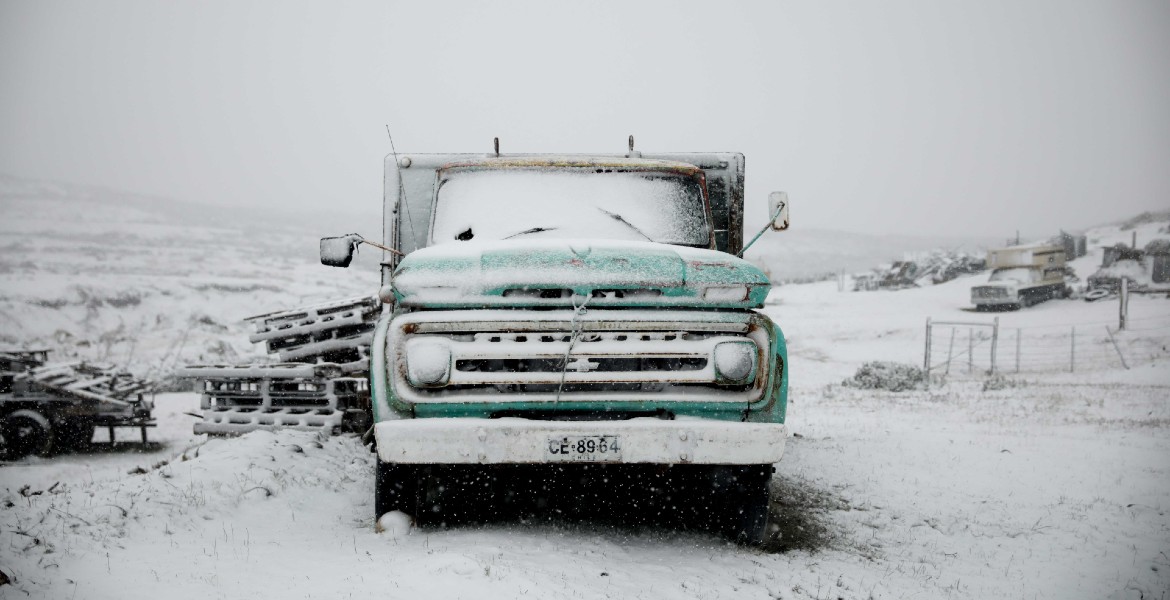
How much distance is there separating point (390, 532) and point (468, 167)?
2.51 m

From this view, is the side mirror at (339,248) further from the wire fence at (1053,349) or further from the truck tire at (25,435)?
the wire fence at (1053,349)

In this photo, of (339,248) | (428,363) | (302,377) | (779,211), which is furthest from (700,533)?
(302,377)

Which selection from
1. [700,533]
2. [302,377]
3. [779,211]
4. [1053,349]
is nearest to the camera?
[700,533]

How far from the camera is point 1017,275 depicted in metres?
28.7

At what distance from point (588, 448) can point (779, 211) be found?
2.69m

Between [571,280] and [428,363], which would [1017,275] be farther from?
[428,363]

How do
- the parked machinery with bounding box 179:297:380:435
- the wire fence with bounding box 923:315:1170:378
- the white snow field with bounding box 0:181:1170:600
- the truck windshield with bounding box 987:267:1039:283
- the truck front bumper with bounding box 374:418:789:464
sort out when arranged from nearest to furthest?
the white snow field with bounding box 0:181:1170:600
the truck front bumper with bounding box 374:418:789:464
the parked machinery with bounding box 179:297:380:435
the wire fence with bounding box 923:315:1170:378
the truck windshield with bounding box 987:267:1039:283

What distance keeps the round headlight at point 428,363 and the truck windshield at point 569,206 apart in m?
Answer: 1.20

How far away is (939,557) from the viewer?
4.58 metres

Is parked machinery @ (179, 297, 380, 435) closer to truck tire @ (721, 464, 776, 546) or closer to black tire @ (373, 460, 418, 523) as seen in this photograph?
black tire @ (373, 460, 418, 523)

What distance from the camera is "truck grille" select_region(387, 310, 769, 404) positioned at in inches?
151

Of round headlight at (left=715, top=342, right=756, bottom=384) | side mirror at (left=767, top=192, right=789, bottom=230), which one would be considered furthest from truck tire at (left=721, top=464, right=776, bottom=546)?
side mirror at (left=767, top=192, right=789, bottom=230)

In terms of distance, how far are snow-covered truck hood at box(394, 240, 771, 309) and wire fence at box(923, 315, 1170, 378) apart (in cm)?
1447

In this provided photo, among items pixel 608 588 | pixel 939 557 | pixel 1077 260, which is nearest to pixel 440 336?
pixel 608 588
